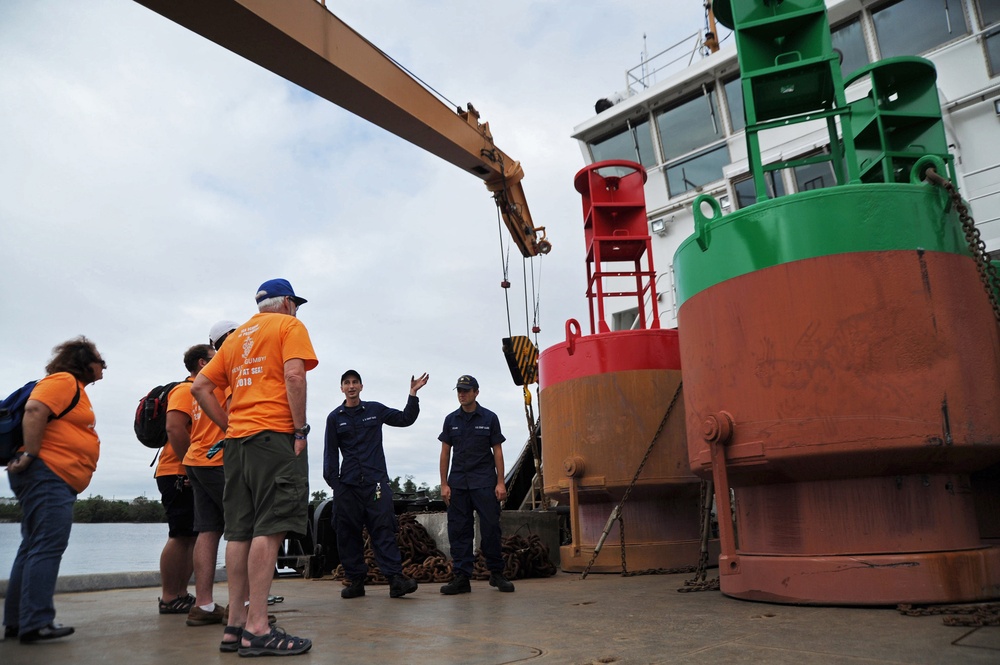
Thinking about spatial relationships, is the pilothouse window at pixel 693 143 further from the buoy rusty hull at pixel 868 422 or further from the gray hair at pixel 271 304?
the gray hair at pixel 271 304

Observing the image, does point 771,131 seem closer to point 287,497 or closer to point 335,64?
point 335,64

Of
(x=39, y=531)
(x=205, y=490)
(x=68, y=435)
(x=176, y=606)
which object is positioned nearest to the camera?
(x=39, y=531)

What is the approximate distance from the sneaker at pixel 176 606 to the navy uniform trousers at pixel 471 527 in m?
2.00

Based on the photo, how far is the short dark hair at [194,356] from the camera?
487cm

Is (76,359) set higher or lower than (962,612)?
higher

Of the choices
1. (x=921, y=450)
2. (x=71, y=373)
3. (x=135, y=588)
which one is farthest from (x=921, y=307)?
(x=135, y=588)

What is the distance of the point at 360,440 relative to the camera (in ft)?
19.9

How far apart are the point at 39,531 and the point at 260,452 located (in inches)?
55.4

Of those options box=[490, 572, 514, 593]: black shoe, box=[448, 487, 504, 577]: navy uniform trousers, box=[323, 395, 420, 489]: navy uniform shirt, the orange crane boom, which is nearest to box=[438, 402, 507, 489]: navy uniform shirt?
box=[448, 487, 504, 577]: navy uniform trousers

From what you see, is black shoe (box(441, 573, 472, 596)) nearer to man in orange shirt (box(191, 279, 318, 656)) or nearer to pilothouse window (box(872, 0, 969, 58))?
→ man in orange shirt (box(191, 279, 318, 656))

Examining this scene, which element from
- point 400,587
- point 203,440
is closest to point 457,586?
point 400,587

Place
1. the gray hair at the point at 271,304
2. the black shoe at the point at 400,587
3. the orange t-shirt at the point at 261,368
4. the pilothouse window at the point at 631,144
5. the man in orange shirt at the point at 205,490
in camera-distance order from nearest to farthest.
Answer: the orange t-shirt at the point at 261,368
the gray hair at the point at 271,304
the man in orange shirt at the point at 205,490
the black shoe at the point at 400,587
the pilothouse window at the point at 631,144

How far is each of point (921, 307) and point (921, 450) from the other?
77cm

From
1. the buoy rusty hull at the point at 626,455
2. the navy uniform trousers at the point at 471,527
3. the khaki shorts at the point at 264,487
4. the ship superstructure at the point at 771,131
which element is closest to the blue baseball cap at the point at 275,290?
the khaki shorts at the point at 264,487
